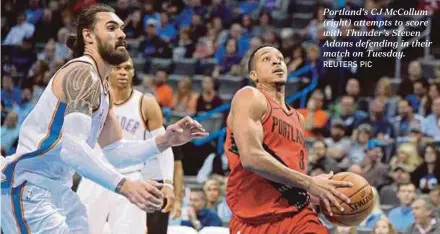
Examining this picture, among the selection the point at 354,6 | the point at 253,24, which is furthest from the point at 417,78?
the point at 253,24

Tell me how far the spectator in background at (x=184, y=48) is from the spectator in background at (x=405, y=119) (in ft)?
15.8

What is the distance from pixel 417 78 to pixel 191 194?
13.9ft

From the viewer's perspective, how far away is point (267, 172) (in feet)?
19.8

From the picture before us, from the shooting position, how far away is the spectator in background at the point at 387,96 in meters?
12.7

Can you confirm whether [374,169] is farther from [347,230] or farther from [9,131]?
[9,131]

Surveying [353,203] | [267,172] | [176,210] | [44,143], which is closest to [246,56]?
[176,210]

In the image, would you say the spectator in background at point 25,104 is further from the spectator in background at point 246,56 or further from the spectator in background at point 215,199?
the spectator in background at point 215,199

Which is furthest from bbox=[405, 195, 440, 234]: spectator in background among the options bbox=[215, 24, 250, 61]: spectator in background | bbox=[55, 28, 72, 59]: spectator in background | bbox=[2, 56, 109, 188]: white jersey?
bbox=[55, 28, 72, 59]: spectator in background

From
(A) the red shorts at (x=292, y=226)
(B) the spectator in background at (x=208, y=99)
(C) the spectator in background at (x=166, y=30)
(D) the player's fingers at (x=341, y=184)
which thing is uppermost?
(D) the player's fingers at (x=341, y=184)

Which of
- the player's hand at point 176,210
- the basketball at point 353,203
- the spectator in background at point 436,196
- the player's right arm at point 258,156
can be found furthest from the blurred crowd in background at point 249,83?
the player's right arm at point 258,156

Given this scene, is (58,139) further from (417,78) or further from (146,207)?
(417,78)

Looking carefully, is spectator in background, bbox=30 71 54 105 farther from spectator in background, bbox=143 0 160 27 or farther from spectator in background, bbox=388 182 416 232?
spectator in background, bbox=388 182 416 232

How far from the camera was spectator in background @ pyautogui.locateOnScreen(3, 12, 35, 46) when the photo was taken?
54.9 feet

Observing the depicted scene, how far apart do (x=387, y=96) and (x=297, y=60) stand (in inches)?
69.1
